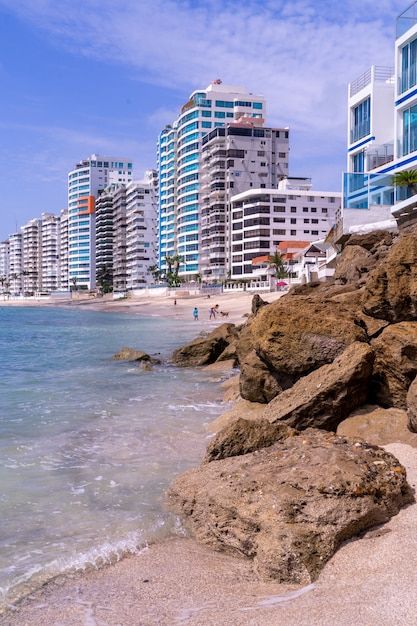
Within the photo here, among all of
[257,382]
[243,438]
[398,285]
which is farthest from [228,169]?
[243,438]

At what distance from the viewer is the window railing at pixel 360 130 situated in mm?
47112

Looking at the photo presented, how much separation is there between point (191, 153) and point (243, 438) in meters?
140

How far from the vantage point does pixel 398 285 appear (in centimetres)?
1065

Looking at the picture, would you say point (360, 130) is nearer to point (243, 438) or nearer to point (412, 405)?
point (412, 405)

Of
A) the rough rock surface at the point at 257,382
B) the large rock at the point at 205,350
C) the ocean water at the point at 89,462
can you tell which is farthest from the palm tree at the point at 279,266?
the rough rock surface at the point at 257,382

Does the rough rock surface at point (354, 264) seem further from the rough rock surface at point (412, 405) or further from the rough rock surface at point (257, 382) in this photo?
the rough rock surface at point (412, 405)

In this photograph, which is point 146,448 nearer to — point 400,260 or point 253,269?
point 400,260

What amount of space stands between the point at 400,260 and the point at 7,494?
7703mm

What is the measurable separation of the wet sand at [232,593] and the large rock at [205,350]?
61.1 ft

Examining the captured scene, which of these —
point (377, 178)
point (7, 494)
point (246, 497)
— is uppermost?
point (377, 178)

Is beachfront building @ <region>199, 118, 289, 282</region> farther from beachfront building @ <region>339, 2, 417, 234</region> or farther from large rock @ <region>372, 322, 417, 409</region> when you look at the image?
large rock @ <region>372, 322, 417, 409</region>

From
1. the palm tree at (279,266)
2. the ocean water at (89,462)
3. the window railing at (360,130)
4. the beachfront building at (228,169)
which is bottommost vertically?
the ocean water at (89,462)

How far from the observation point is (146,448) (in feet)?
35.9

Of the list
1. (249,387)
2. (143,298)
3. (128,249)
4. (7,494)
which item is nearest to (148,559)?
(7,494)
